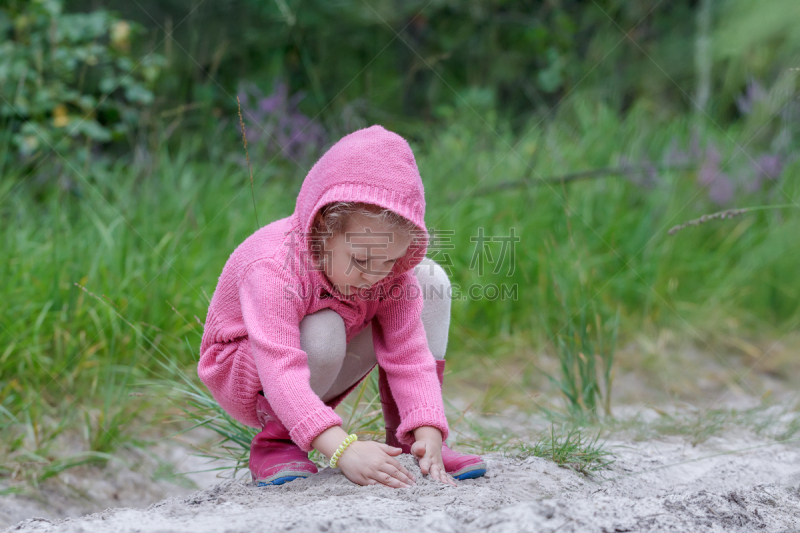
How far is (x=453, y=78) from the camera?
5023mm

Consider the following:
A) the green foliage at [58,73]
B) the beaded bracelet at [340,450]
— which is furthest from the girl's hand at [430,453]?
the green foliage at [58,73]

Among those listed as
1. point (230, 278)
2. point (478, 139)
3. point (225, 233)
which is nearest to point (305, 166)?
point (225, 233)

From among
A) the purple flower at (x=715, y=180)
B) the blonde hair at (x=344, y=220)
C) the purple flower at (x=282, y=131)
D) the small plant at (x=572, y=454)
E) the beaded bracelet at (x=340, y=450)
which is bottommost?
the small plant at (x=572, y=454)

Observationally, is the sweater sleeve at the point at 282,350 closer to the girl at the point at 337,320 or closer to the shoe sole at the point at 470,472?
the girl at the point at 337,320

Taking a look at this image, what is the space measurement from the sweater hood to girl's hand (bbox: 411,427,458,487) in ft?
1.34

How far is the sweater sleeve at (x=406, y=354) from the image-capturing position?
1559mm

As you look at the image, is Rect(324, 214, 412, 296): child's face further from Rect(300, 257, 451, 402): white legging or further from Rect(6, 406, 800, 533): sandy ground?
Rect(6, 406, 800, 533): sandy ground

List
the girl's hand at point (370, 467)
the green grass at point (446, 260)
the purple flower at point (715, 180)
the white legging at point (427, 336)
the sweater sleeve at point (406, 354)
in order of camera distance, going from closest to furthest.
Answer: the girl's hand at point (370, 467) → the sweater sleeve at point (406, 354) → the white legging at point (427, 336) → the green grass at point (446, 260) → the purple flower at point (715, 180)

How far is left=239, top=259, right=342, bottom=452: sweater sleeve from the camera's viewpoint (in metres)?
1.39

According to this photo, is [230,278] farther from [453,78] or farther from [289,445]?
[453,78]

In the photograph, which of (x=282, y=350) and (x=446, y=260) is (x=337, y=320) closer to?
(x=282, y=350)

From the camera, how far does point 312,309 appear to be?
153 cm

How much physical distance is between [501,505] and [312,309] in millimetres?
551

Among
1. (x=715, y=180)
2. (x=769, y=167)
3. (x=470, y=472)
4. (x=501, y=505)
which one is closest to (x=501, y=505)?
(x=501, y=505)
